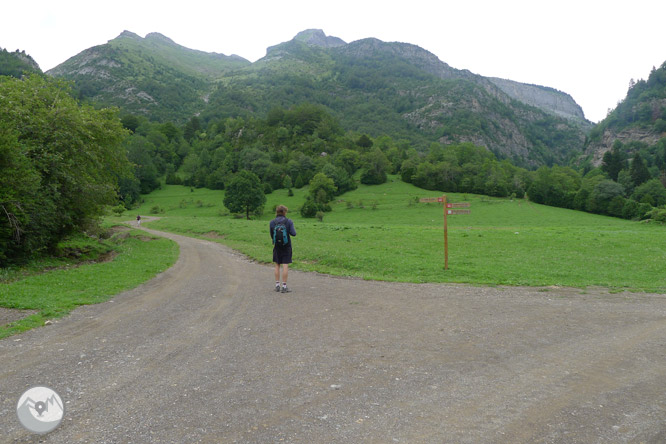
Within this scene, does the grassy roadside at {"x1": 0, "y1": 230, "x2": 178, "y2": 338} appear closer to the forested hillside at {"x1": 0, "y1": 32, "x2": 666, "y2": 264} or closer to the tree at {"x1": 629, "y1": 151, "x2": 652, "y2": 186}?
the forested hillside at {"x1": 0, "y1": 32, "x2": 666, "y2": 264}

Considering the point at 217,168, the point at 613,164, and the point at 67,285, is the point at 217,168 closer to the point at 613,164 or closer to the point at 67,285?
the point at 67,285

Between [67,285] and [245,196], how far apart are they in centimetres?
7429

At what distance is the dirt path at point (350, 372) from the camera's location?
14.3 ft

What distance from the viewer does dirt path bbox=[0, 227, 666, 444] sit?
14.3 ft

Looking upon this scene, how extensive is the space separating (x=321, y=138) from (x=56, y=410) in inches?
7193

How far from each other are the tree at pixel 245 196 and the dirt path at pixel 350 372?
77819mm

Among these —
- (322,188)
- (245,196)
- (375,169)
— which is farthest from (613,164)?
(245,196)

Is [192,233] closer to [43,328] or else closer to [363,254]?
[363,254]

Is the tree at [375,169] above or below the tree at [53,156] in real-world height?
above

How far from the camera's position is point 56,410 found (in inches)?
187

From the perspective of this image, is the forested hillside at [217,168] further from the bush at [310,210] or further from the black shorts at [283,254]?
the black shorts at [283,254]

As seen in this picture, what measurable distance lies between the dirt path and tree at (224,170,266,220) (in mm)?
77819

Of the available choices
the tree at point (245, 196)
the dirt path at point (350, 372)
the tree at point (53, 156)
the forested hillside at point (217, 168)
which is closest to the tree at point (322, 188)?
the forested hillside at point (217, 168)

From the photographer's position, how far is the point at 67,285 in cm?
1327
